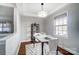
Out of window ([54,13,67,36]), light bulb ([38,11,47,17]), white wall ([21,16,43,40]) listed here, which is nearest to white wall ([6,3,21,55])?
white wall ([21,16,43,40])

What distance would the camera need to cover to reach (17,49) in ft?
5.67

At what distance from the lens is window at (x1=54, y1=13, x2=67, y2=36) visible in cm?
168

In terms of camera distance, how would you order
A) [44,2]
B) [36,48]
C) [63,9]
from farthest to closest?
[36,48]
[63,9]
[44,2]

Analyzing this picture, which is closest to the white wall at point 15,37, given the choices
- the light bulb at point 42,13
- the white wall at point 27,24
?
the white wall at point 27,24

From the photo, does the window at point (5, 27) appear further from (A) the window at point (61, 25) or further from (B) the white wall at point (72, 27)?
(B) the white wall at point (72, 27)

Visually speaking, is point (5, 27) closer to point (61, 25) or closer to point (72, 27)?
point (61, 25)

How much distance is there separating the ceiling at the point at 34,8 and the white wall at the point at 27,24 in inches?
3.3

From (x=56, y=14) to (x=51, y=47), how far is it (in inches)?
25.5

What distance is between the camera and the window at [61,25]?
66.3 inches

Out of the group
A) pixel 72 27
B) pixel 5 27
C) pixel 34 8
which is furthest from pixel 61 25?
pixel 5 27

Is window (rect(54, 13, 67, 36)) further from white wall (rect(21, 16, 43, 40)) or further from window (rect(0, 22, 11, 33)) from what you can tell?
window (rect(0, 22, 11, 33))

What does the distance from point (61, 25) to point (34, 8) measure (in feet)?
1.94
